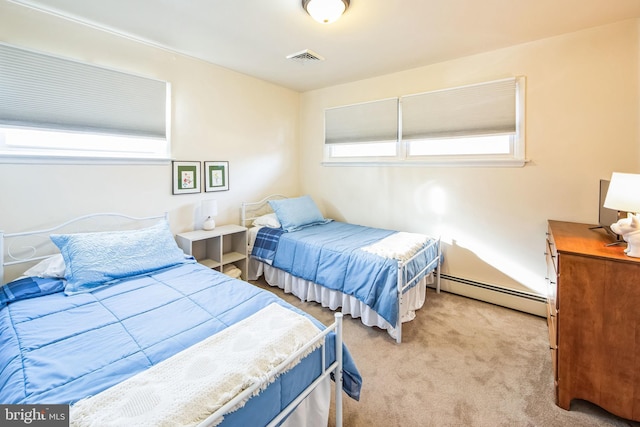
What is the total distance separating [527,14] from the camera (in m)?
2.19

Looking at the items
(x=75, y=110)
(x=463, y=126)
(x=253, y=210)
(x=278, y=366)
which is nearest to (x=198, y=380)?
(x=278, y=366)

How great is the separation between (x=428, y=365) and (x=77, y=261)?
2506 mm

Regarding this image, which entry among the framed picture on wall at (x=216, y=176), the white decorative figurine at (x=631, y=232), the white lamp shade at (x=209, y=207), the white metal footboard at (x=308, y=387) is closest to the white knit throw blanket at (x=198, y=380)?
the white metal footboard at (x=308, y=387)

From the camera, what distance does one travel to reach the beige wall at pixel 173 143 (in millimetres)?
2152

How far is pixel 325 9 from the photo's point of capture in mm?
1997

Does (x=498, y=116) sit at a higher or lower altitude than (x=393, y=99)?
lower

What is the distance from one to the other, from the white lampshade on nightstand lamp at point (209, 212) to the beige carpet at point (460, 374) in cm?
143

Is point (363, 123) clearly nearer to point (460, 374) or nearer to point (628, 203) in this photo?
point (628, 203)

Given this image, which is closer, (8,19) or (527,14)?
(8,19)

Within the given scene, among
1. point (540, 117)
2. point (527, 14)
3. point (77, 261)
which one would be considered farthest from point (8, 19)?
point (540, 117)

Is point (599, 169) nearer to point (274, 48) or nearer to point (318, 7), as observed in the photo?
point (318, 7)

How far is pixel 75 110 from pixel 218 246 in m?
1.66

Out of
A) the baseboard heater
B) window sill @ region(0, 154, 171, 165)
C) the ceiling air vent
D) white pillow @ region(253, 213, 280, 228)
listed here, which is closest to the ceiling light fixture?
the ceiling air vent

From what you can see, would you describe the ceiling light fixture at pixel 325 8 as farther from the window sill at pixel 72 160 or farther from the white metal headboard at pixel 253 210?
the white metal headboard at pixel 253 210
